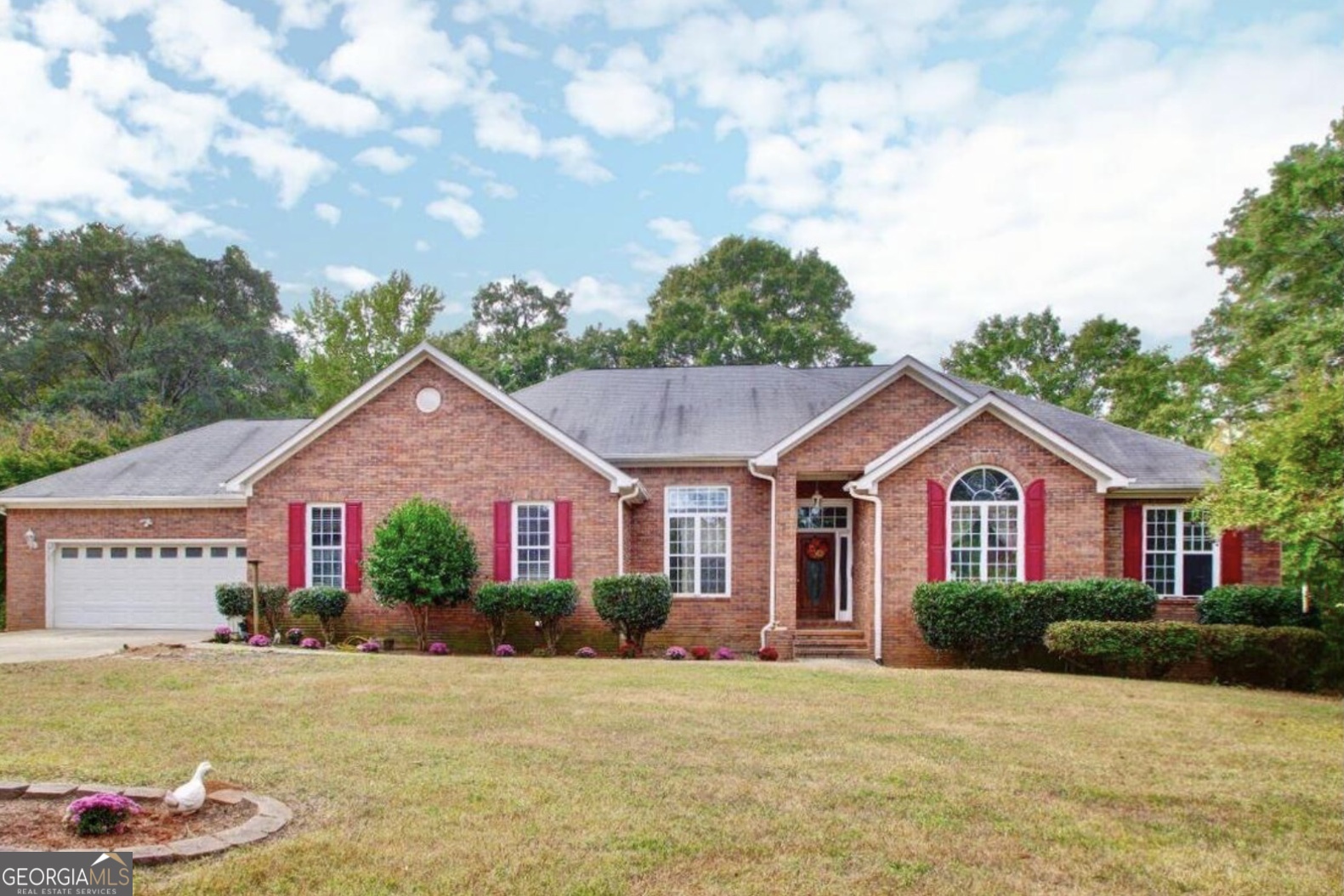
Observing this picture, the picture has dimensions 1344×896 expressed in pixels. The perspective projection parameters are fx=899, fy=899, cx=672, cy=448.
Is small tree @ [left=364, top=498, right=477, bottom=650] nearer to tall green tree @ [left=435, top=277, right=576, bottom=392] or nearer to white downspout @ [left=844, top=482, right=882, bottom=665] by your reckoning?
white downspout @ [left=844, top=482, right=882, bottom=665]

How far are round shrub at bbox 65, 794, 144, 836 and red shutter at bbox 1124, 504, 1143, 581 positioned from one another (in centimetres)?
1614

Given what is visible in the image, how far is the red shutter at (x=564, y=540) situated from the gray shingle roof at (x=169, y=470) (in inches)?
324

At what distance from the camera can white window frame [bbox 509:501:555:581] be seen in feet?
56.4

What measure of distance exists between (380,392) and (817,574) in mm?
9545

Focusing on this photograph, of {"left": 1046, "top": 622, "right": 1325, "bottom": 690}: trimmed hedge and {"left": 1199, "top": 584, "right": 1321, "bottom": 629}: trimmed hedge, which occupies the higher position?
{"left": 1199, "top": 584, "right": 1321, "bottom": 629}: trimmed hedge

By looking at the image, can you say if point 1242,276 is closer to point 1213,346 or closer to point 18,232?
point 1213,346

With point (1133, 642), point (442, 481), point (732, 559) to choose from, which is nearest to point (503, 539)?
point (442, 481)

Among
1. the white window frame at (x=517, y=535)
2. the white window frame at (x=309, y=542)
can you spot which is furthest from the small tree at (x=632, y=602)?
the white window frame at (x=309, y=542)

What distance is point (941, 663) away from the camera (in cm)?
1572

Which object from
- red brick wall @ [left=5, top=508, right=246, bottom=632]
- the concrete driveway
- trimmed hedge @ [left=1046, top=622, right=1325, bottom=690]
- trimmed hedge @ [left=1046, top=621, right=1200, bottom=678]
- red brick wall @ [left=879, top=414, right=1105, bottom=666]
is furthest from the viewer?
red brick wall @ [left=5, top=508, right=246, bottom=632]

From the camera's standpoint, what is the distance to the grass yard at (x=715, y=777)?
505cm

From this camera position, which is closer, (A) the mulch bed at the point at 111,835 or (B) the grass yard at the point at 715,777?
(B) the grass yard at the point at 715,777

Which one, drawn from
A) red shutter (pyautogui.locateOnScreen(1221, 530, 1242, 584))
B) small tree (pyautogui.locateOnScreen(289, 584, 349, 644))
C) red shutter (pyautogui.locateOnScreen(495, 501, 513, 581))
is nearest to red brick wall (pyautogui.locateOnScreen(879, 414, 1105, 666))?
red shutter (pyautogui.locateOnScreen(1221, 530, 1242, 584))

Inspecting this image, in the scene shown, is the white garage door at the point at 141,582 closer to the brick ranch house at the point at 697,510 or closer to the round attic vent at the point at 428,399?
the brick ranch house at the point at 697,510
